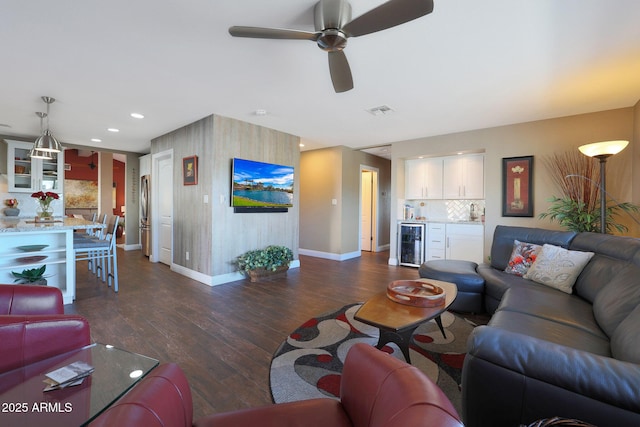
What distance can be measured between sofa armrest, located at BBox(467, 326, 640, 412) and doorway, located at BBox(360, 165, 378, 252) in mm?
6027

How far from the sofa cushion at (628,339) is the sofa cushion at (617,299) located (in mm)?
123

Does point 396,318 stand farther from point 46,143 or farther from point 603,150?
point 46,143

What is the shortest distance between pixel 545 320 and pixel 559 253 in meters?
1.14

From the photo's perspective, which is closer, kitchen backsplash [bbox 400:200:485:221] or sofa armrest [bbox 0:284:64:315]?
sofa armrest [bbox 0:284:64:315]

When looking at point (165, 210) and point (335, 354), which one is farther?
point (165, 210)

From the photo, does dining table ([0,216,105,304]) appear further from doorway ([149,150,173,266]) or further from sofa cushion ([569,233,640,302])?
→ sofa cushion ([569,233,640,302])

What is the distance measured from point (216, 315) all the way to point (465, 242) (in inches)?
163

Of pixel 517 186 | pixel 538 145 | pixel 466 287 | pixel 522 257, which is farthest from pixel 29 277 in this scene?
pixel 538 145

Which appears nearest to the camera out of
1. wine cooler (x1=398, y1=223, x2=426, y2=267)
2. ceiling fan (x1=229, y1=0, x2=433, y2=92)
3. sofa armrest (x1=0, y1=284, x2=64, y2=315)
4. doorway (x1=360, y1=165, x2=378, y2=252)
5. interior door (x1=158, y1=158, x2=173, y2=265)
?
sofa armrest (x1=0, y1=284, x2=64, y2=315)

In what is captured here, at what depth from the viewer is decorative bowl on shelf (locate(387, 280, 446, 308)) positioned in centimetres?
197

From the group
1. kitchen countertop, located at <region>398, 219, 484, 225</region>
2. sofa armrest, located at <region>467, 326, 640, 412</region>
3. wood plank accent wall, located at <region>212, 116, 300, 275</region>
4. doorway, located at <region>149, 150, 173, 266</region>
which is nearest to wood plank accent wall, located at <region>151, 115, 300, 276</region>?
wood plank accent wall, located at <region>212, 116, 300, 275</region>

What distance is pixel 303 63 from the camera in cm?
246

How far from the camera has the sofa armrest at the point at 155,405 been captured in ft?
2.17

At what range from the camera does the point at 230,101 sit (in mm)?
3414
